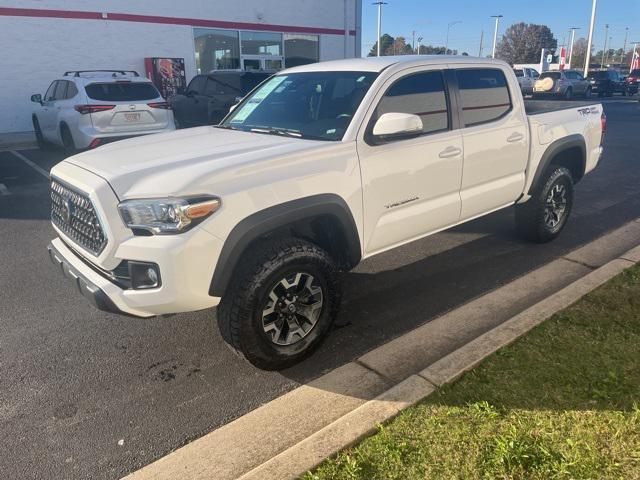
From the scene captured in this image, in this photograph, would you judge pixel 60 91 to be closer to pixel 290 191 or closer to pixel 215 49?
pixel 215 49

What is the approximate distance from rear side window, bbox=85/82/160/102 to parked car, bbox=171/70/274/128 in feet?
5.79

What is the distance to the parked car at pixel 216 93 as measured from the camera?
461 inches

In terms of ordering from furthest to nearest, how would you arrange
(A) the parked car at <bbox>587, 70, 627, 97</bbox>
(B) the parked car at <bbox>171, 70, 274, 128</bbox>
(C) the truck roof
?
(A) the parked car at <bbox>587, 70, 627, 97</bbox> < (B) the parked car at <bbox>171, 70, 274, 128</bbox> < (C) the truck roof

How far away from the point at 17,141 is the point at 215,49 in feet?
25.0

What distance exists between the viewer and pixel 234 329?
3.06 metres

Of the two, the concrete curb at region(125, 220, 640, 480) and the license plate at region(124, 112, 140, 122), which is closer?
the concrete curb at region(125, 220, 640, 480)

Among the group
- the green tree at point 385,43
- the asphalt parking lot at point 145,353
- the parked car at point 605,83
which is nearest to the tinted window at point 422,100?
the asphalt parking lot at point 145,353

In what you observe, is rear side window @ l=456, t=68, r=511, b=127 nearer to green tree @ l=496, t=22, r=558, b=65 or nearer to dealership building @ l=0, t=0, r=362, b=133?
dealership building @ l=0, t=0, r=362, b=133

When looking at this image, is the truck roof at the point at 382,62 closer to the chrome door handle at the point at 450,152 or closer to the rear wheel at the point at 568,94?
the chrome door handle at the point at 450,152

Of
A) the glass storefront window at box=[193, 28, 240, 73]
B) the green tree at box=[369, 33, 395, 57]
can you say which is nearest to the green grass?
the glass storefront window at box=[193, 28, 240, 73]

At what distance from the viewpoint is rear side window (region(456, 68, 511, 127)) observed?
439 cm

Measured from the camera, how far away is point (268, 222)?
9.91 feet

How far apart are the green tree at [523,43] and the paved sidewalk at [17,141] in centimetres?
9386

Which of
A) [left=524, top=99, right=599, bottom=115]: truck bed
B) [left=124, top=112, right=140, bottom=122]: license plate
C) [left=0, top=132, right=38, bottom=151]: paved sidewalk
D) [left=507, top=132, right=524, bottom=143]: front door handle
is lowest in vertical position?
[left=0, top=132, right=38, bottom=151]: paved sidewalk
